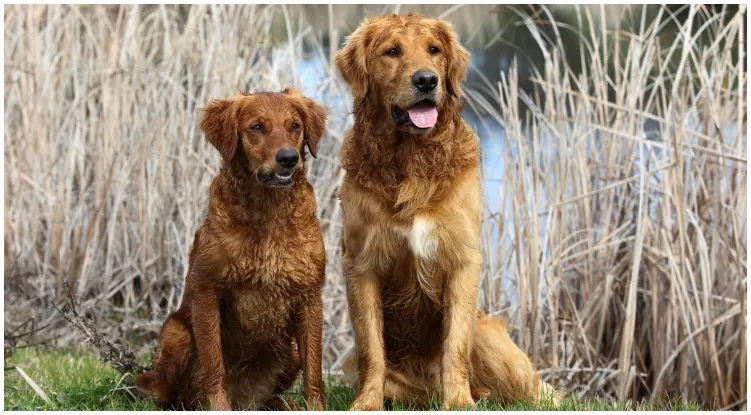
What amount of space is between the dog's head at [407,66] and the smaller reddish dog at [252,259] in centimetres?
28

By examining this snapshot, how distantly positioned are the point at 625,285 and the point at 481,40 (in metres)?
2.85

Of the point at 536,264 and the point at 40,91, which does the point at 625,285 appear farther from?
the point at 40,91

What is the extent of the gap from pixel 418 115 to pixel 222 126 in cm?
84

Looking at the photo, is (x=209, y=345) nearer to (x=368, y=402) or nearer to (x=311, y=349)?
(x=311, y=349)

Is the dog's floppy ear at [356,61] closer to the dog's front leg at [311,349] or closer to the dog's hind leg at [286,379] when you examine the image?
the dog's front leg at [311,349]

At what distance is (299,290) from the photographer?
421 centimetres

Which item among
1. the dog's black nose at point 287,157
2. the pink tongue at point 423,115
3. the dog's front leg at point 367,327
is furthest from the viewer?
the dog's front leg at point 367,327

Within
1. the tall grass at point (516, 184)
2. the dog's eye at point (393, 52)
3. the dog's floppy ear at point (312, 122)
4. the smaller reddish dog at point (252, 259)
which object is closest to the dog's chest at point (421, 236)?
the smaller reddish dog at point (252, 259)

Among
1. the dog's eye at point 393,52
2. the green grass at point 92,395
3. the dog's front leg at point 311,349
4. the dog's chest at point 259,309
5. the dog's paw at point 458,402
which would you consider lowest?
the green grass at point 92,395

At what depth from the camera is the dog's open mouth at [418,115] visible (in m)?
4.23

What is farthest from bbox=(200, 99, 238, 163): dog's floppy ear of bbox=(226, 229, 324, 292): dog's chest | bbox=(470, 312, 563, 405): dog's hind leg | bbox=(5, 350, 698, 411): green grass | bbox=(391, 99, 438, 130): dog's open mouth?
bbox=(470, 312, 563, 405): dog's hind leg

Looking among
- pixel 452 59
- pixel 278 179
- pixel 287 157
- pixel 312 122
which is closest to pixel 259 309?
pixel 278 179

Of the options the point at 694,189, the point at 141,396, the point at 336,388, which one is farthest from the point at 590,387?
the point at 141,396

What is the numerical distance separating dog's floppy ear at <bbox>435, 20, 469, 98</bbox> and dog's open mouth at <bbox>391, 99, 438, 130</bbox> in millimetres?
168
